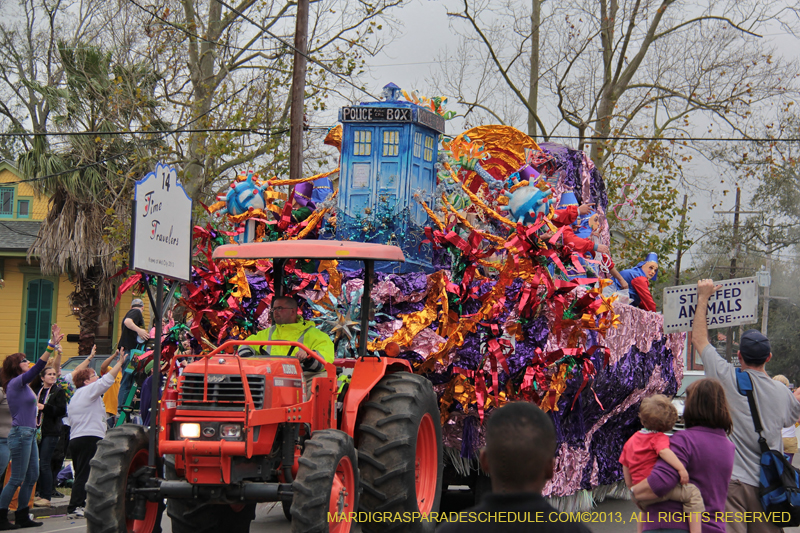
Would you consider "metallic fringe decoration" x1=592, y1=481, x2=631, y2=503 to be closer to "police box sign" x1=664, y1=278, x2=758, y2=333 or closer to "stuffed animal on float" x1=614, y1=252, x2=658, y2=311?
"stuffed animal on float" x1=614, y1=252, x2=658, y2=311

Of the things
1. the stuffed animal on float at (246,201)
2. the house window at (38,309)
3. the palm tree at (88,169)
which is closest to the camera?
the stuffed animal on float at (246,201)

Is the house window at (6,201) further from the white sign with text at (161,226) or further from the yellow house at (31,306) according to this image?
the white sign with text at (161,226)

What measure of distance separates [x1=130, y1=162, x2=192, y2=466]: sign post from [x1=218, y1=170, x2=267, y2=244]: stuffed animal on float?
2.73 meters

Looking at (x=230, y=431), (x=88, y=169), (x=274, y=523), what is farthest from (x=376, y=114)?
(x=88, y=169)

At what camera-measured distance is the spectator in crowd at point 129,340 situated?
1187cm

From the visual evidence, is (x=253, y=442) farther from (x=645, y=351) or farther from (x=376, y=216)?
(x=645, y=351)

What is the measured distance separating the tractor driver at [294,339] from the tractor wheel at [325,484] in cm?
87

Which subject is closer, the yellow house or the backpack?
the backpack

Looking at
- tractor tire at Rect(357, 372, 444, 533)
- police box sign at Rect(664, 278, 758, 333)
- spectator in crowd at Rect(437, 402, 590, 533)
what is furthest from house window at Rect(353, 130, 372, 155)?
spectator in crowd at Rect(437, 402, 590, 533)

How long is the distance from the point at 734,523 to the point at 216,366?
3488 millimetres

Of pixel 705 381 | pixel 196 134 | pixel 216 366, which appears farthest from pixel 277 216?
pixel 196 134

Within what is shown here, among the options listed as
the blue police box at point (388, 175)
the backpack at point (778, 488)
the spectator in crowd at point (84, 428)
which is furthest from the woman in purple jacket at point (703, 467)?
the spectator in crowd at point (84, 428)

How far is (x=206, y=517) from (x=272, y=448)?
133cm

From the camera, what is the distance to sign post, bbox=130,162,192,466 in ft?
21.3
